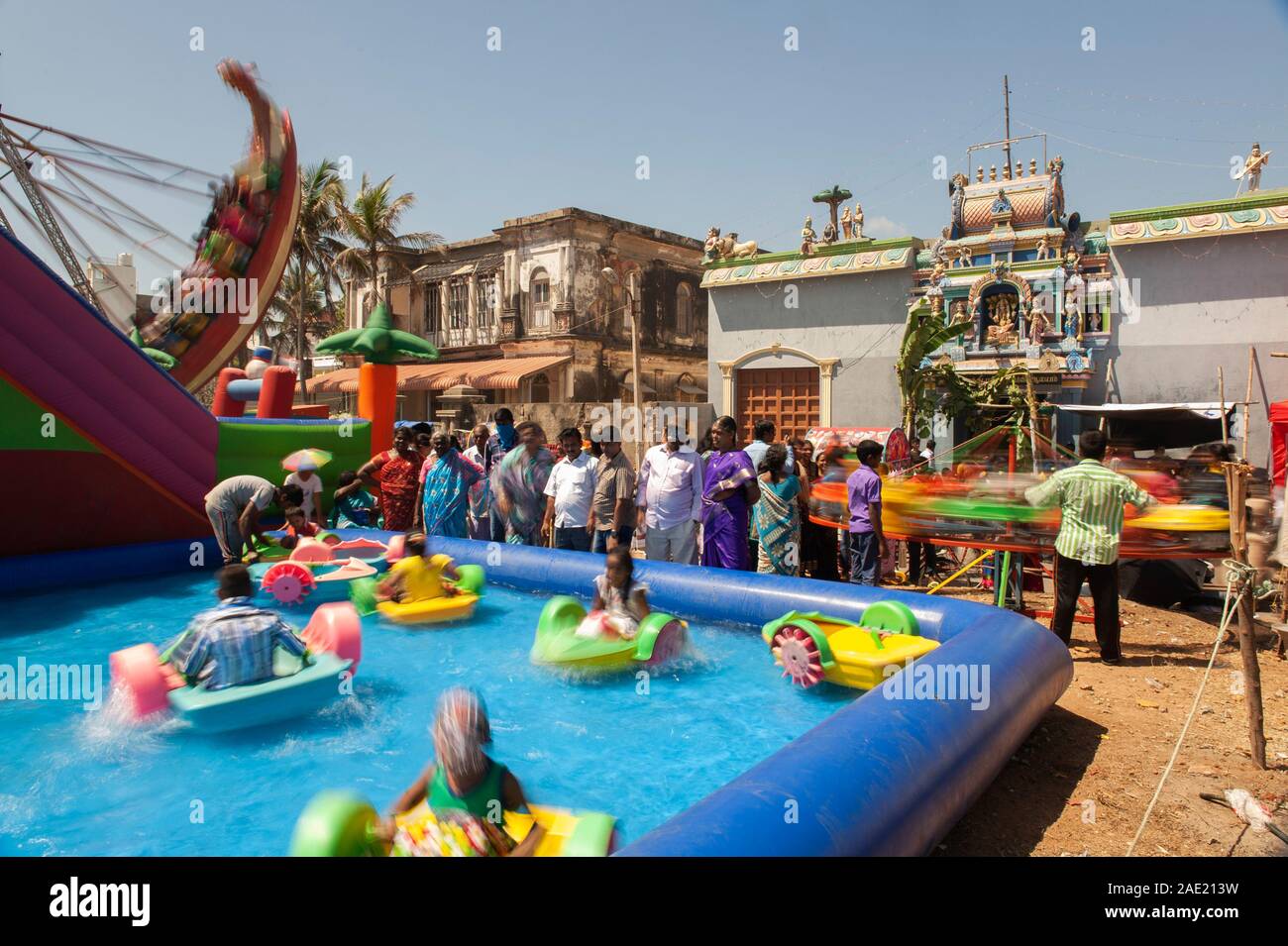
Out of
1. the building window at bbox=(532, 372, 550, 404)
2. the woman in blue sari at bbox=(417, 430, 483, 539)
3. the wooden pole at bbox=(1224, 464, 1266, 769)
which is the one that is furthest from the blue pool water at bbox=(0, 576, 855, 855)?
the building window at bbox=(532, 372, 550, 404)

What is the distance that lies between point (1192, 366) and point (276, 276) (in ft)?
51.3

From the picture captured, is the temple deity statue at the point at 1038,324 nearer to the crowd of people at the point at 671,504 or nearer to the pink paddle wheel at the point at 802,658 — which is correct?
the crowd of people at the point at 671,504

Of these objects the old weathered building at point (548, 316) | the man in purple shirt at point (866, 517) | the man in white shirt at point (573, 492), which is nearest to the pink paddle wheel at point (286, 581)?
the man in white shirt at point (573, 492)

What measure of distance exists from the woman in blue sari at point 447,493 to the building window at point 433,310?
69.5 ft

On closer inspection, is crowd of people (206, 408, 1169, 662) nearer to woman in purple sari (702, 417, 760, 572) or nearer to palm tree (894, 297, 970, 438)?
→ woman in purple sari (702, 417, 760, 572)

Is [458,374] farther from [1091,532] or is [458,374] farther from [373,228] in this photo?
[1091,532]

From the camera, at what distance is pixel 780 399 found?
63.7ft

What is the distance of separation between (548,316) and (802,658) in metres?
21.8

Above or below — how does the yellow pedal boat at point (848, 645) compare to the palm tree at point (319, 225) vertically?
below

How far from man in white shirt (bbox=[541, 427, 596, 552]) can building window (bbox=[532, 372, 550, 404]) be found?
17.8 metres

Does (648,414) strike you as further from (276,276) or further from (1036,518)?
(1036,518)

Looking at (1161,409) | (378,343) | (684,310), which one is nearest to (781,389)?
(1161,409)

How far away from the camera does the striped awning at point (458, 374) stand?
24797 mm

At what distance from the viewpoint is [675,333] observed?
28.9 meters
